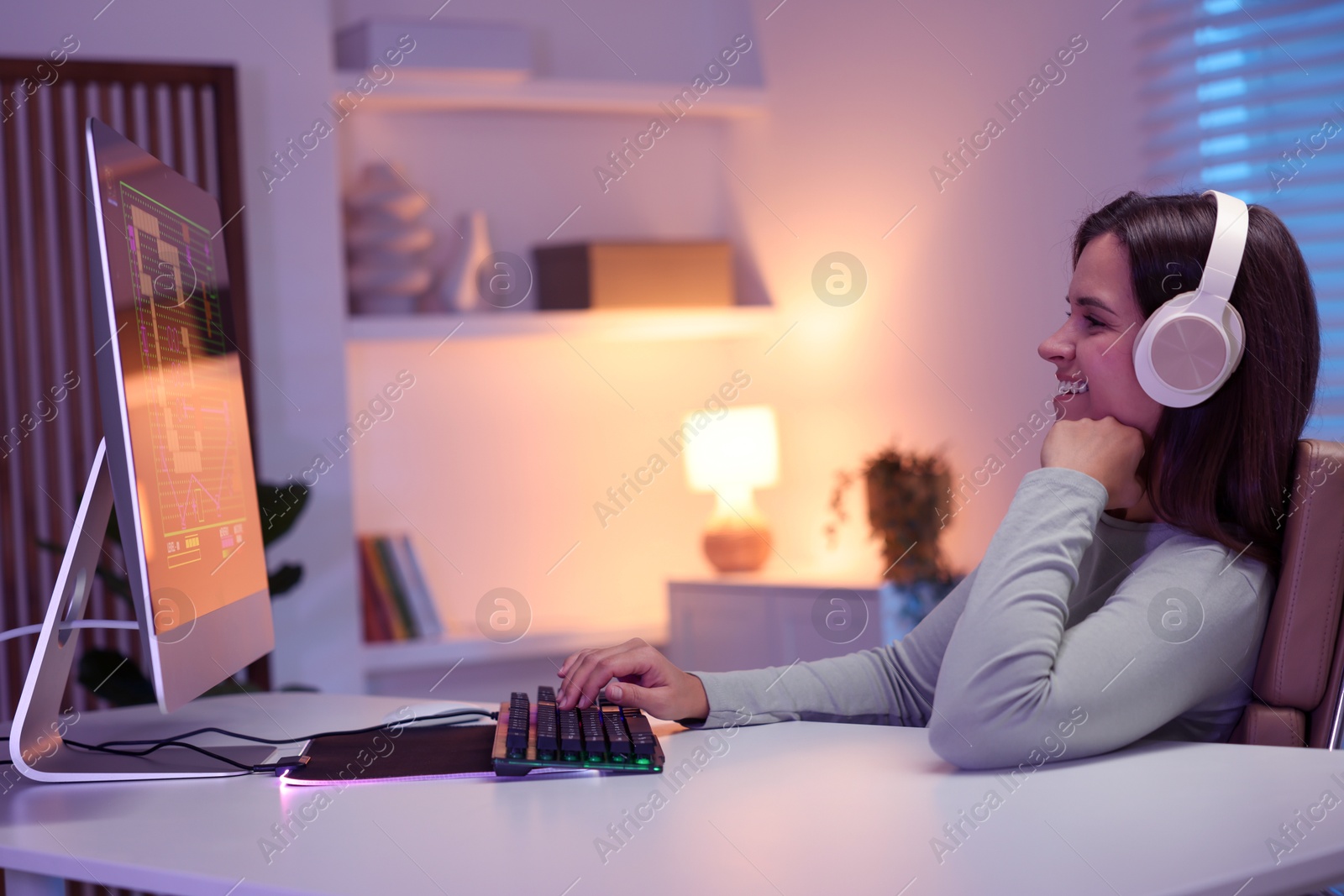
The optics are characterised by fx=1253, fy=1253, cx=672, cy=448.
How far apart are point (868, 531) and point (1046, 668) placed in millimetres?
2273

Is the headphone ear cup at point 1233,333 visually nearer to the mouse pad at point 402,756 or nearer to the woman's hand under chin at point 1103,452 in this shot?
the woman's hand under chin at point 1103,452

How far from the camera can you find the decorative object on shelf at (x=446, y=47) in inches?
131

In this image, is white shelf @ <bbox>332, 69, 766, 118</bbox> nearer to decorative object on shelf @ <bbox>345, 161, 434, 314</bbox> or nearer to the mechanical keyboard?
decorative object on shelf @ <bbox>345, 161, 434, 314</bbox>

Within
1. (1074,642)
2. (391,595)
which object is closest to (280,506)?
(391,595)

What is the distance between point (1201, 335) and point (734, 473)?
7.32 feet

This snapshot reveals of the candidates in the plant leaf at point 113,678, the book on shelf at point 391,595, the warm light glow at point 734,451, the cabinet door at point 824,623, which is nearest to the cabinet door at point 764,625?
the cabinet door at point 824,623

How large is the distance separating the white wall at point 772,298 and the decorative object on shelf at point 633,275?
148 mm

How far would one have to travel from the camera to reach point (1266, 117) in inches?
92.4

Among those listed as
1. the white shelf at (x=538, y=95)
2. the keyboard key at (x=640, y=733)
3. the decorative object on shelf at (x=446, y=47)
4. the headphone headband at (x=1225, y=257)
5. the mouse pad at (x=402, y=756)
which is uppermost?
the decorative object on shelf at (x=446, y=47)

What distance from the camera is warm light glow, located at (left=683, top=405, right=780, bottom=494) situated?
11.4ft

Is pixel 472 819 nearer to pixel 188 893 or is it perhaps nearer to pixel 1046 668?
pixel 188 893

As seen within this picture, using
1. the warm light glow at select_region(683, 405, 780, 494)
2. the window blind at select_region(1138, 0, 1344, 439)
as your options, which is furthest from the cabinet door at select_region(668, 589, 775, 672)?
the window blind at select_region(1138, 0, 1344, 439)

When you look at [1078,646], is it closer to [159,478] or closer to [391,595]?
[159,478]

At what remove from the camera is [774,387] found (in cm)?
382
